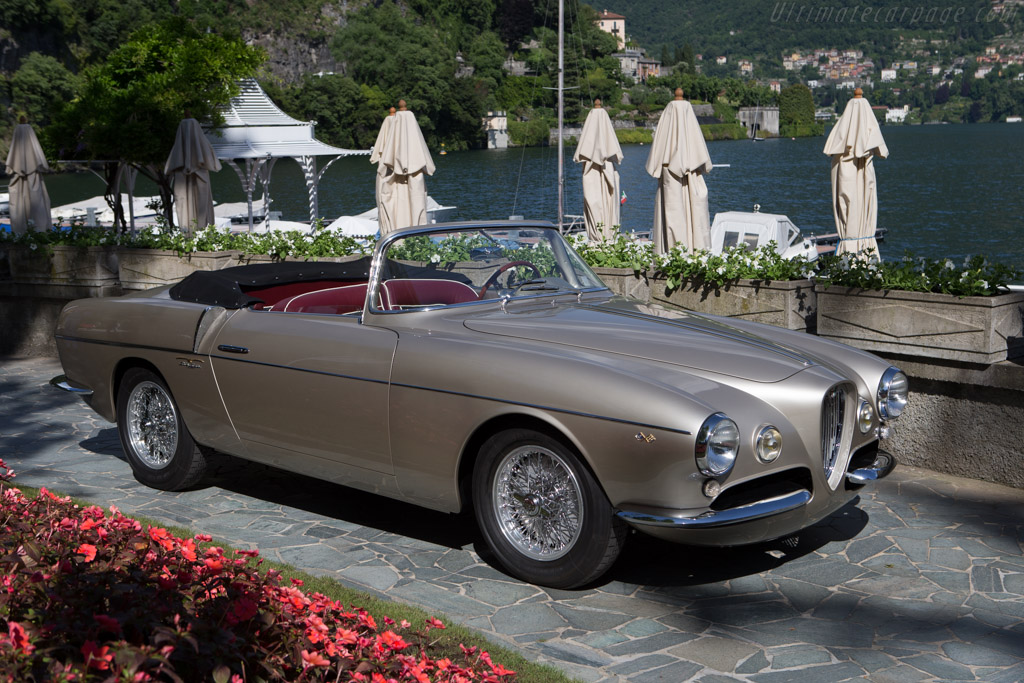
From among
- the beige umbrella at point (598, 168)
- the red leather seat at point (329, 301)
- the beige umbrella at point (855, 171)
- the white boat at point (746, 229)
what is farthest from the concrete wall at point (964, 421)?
the white boat at point (746, 229)

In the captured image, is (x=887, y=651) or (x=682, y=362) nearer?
(x=887, y=651)

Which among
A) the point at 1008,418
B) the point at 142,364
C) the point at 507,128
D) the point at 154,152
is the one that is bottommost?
the point at 1008,418

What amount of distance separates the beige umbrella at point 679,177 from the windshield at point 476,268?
5586 mm

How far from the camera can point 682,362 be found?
15.4 feet

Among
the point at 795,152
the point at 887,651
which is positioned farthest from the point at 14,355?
the point at 795,152

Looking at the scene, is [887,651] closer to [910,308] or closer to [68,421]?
[910,308]

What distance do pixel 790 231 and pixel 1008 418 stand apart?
69.4ft

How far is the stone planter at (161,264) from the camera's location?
1122 cm

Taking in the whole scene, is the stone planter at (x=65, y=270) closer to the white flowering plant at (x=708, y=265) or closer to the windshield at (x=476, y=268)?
the white flowering plant at (x=708, y=265)

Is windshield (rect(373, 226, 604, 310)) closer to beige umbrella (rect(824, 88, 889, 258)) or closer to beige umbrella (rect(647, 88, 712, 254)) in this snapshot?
beige umbrella (rect(647, 88, 712, 254))

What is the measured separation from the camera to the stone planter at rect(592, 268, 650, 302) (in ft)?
27.5

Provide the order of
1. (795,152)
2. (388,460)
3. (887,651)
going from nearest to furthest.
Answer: (887,651) → (388,460) → (795,152)

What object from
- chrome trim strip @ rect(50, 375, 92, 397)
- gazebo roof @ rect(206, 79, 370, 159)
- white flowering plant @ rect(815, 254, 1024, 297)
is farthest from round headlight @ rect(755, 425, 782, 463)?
gazebo roof @ rect(206, 79, 370, 159)

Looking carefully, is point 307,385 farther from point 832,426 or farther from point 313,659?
point 313,659
